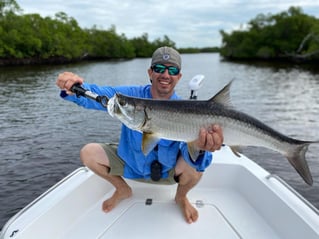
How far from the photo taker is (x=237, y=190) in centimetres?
482

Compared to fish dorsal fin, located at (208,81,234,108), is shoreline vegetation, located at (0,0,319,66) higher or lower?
lower

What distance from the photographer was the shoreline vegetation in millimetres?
60662

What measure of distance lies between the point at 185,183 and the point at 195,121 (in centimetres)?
136

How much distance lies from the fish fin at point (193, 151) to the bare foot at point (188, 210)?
0.99 m

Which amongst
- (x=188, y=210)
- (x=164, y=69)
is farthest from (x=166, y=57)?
(x=188, y=210)

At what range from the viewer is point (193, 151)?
3170mm

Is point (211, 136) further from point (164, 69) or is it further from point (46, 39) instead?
point (46, 39)

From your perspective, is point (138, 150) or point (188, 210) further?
point (188, 210)

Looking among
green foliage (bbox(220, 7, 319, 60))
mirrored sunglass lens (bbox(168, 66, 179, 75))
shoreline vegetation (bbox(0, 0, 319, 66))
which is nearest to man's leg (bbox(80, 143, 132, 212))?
mirrored sunglass lens (bbox(168, 66, 179, 75))

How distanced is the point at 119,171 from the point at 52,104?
1543cm

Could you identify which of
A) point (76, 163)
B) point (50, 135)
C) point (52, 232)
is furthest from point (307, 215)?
point (50, 135)

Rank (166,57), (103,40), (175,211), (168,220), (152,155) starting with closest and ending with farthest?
(166,57), (152,155), (168,220), (175,211), (103,40)

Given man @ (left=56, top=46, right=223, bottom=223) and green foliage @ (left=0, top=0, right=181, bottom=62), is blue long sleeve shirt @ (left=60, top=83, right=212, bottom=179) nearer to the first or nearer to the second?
man @ (left=56, top=46, right=223, bottom=223)

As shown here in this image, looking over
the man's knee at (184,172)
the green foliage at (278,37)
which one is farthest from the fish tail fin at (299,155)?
the green foliage at (278,37)
